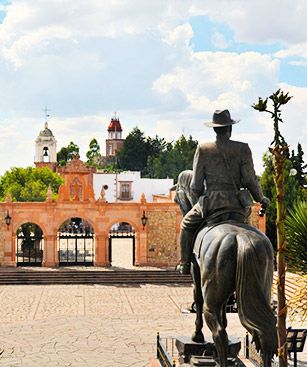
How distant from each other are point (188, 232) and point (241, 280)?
6.90 ft

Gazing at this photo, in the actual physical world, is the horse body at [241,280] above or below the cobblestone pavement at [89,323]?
above

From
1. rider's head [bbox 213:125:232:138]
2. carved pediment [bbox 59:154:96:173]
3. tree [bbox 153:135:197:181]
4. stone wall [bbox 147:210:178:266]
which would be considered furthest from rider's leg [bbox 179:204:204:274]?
tree [bbox 153:135:197:181]

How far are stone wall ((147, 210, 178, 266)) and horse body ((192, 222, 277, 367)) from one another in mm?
25546

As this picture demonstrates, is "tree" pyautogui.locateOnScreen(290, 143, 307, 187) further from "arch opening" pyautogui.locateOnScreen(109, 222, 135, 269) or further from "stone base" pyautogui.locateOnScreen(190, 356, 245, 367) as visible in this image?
"stone base" pyautogui.locateOnScreen(190, 356, 245, 367)

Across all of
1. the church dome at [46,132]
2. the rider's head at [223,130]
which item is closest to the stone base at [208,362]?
the rider's head at [223,130]

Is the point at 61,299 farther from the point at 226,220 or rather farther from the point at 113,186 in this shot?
the point at 113,186

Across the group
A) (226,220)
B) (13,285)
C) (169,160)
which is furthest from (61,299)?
(169,160)

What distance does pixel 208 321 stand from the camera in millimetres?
10180

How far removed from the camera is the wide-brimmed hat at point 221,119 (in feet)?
36.7

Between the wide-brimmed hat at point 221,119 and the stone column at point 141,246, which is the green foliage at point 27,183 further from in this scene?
the wide-brimmed hat at point 221,119

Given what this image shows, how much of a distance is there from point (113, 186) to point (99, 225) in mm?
38191

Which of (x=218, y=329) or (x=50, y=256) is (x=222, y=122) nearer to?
(x=218, y=329)

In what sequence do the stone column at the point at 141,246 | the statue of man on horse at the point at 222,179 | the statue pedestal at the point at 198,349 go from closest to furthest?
the statue of man on horse at the point at 222,179 → the statue pedestal at the point at 198,349 → the stone column at the point at 141,246

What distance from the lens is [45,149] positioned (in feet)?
289
